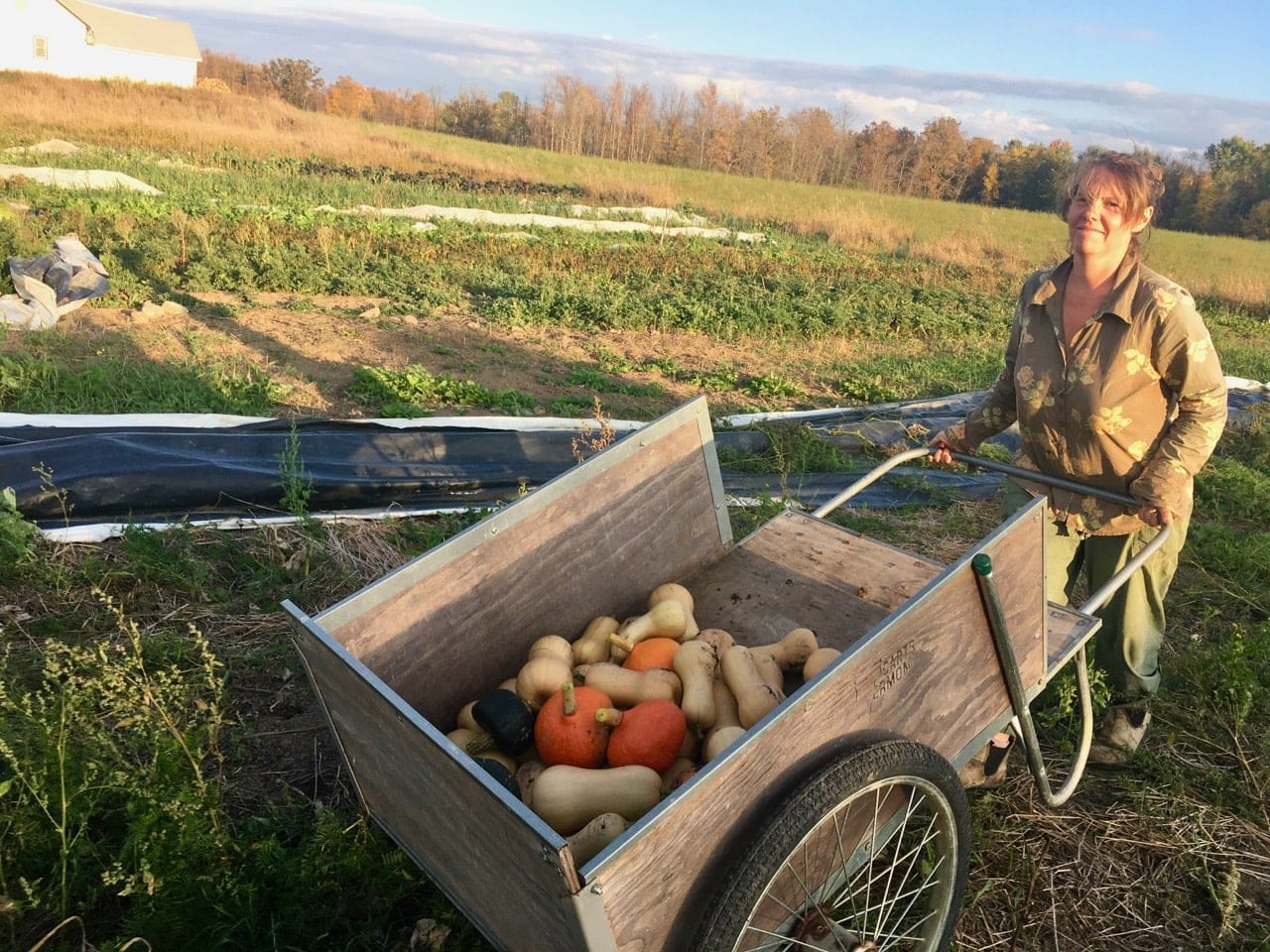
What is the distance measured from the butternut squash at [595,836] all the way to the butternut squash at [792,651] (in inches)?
30.0

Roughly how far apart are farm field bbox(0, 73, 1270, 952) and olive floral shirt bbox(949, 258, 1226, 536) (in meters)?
0.88

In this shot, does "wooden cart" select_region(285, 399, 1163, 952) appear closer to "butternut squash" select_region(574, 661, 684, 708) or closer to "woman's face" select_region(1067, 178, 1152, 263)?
"butternut squash" select_region(574, 661, 684, 708)

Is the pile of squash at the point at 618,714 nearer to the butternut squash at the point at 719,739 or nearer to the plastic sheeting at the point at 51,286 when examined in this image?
the butternut squash at the point at 719,739

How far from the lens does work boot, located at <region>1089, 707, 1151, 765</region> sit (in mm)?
3160

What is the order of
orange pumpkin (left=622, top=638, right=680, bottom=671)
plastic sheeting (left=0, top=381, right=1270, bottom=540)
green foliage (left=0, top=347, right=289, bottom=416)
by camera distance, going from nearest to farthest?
1. orange pumpkin (left=622, top=638, right=680, bottom=671)
2. plastic sheeting (left=0, top=381, right=1270, bottom=540)
3. green foliage (left=0, top=347, right=289, bottom=416)

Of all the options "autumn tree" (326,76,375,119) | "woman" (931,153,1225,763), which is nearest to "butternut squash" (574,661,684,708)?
"woman" (931,153,1225,763)

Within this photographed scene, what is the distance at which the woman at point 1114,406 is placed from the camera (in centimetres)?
265

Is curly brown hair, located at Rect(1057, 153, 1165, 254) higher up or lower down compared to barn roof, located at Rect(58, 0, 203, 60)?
lower down

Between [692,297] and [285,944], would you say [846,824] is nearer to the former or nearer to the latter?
[285,944]

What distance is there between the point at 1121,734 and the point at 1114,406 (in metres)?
1.23

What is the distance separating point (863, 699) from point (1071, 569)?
Answer: 6.50ft

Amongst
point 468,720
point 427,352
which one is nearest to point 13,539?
point 468,720

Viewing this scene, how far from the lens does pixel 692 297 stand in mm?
11852

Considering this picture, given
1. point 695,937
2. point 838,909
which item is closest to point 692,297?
point 838,909
